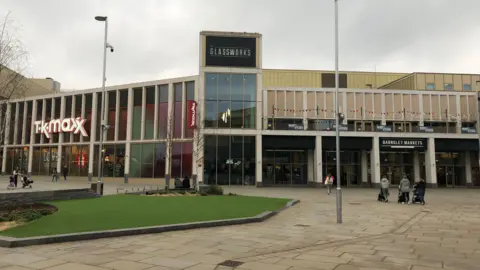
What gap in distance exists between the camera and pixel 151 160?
41031 mm

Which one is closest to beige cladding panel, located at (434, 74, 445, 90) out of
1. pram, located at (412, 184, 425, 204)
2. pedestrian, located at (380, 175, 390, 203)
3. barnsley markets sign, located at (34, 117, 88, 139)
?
pedestrian, located at (380, 175, 390, 203)

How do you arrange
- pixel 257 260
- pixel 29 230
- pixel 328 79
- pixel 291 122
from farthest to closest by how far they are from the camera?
pixel 328 79
pixel 291 122
pixel 29 230
pixel 257 260

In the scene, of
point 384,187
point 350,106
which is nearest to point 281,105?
point 350,106

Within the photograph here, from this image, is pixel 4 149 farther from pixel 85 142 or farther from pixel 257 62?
pixel 257 62

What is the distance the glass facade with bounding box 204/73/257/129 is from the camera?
127ft

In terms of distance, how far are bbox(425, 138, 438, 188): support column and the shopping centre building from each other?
112 mm

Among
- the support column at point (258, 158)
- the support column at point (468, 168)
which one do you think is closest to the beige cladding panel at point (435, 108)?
the support column at point (468, 168)

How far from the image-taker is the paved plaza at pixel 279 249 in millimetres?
7332

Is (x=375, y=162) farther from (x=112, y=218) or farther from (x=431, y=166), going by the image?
(x=112, y=218)

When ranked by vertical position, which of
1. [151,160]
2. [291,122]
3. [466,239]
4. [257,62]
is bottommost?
[466,239]

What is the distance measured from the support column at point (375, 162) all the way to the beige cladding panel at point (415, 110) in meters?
6.84

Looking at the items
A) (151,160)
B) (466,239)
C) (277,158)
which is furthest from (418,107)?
(466,239)

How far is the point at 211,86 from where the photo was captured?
39.2 metres

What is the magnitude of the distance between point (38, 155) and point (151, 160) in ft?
64.1
